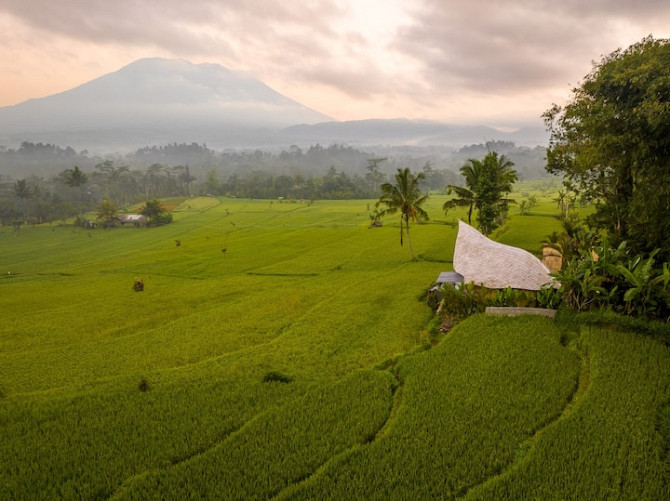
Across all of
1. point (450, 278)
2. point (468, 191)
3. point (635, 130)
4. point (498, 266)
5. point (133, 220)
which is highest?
point (635, 130)

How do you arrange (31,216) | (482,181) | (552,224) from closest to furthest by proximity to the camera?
(482,181) < (552,224) < (31,216)

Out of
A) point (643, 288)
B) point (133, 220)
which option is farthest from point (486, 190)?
point (133, 220)

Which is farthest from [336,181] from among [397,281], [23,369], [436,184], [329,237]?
[23,369]

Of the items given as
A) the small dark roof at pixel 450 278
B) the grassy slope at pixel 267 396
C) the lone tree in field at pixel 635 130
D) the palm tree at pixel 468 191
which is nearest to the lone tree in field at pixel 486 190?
the palm tree at pixel 468 191

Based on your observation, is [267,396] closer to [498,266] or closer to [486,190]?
[498,266]

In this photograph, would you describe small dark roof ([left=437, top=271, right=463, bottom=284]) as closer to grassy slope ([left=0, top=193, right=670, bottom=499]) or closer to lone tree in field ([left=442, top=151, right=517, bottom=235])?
grassy slope ([left=0, top=193, right=670, bottom=499])

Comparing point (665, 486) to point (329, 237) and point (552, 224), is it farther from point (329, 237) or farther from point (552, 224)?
point (552, 224)

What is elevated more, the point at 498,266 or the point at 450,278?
the point at 498,266
